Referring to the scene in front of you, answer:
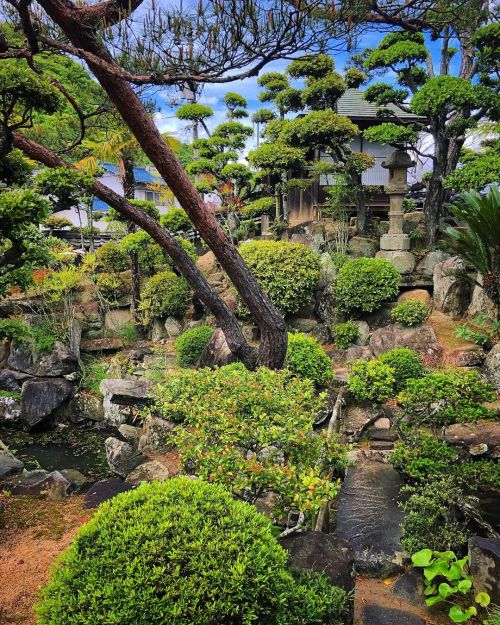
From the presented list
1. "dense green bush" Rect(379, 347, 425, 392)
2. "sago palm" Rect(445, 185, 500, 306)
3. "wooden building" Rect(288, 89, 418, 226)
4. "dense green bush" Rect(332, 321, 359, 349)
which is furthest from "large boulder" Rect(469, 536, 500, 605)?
"wooden building" Rect(288, 89, 418, 226)

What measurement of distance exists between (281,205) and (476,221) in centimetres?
845

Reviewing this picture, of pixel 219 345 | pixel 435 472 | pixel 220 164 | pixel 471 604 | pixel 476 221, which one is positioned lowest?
pixel 471 604

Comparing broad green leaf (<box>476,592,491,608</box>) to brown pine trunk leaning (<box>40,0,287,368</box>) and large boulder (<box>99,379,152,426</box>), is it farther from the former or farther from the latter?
large boulder (<box>99,379,152,426</box>)

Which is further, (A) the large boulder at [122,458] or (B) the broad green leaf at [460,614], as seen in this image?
(A) the large boulder at [122,458]

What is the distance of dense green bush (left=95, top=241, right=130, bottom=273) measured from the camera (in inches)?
502

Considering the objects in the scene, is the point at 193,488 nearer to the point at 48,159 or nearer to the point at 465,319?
the point at 48,159

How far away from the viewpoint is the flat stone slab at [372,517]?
13.1 ft

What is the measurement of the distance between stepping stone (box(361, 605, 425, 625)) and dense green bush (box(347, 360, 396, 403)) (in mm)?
3868

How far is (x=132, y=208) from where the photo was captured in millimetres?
6902

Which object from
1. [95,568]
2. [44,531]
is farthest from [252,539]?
[44,531]

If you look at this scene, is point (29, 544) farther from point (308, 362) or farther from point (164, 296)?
point (164, 296)

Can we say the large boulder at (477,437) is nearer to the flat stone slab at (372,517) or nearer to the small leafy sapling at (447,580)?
the flat stone slab at (372,517)

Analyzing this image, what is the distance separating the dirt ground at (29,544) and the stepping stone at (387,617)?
2.35 m

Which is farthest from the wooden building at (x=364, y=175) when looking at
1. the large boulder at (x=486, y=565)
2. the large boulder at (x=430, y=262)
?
the large boulder at (x=486, y=565)
